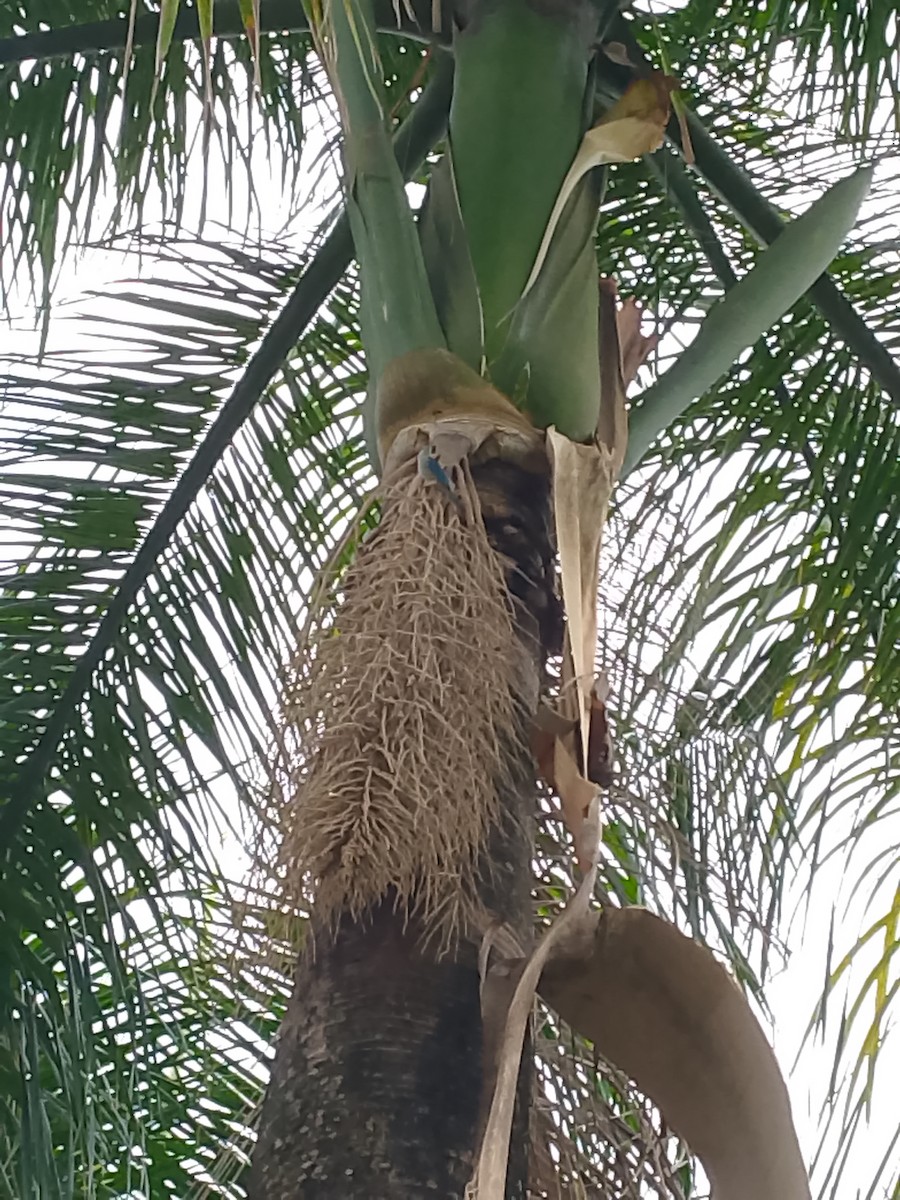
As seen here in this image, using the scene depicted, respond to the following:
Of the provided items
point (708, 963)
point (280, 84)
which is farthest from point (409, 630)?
point (280, 84)

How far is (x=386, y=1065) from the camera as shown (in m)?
0.91

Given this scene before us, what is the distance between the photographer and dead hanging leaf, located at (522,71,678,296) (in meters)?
1.37

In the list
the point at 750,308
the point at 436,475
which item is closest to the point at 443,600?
the point at 436,475

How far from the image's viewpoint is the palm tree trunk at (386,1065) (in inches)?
34.3

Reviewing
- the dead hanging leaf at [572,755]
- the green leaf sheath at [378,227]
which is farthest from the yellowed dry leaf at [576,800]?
the green leaf sheath at [378,227]

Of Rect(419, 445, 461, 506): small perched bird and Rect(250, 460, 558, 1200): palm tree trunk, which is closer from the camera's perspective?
Rect(250, 460, 558, 1200): palm tree trunk

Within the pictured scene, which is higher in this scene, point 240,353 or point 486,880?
point 240,353

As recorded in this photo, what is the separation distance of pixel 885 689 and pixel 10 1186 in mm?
1257

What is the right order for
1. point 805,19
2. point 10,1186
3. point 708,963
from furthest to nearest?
point 805,19 → point 10,1186 → point 708,963

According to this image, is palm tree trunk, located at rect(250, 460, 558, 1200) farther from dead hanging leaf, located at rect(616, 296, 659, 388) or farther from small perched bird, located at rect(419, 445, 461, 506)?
dead hanging leaf, located at rect(616, 296, 659, 388)

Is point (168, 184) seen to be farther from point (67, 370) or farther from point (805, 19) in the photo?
point (805, 19)

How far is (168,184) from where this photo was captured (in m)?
2.27

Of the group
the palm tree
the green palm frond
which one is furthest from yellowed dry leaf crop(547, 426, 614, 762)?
the green palm frond

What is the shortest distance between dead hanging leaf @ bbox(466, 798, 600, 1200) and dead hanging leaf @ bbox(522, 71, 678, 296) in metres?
0.61
